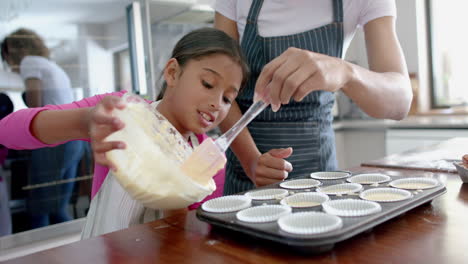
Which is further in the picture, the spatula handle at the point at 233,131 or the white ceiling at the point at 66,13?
the white ceiling at the point at 66,13

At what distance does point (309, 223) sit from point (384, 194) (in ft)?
0.68

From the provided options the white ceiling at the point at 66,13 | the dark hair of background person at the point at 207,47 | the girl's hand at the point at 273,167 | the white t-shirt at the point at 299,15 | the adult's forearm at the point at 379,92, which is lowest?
the girl's hand at the point at 273,167

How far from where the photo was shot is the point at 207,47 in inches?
41.0

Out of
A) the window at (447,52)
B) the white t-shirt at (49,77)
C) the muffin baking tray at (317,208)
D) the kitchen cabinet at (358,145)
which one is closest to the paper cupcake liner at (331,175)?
the muffin baking tray at (317,208)

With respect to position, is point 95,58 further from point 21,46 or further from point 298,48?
point 298,48

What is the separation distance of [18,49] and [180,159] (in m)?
1.49

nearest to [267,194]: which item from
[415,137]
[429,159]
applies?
[429,159]

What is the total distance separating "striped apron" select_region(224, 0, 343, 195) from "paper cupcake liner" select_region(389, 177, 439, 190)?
42 cm

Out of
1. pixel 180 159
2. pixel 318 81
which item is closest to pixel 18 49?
pixel 180 159

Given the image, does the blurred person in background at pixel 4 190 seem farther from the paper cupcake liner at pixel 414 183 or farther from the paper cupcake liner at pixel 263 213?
the paper cupcake liner at pixel 414 183

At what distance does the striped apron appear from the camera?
3.89 ft

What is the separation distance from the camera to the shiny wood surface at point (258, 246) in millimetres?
494

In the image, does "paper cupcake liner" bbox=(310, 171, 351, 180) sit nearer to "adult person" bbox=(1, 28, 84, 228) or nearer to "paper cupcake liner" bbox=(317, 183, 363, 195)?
"paper cupcake liner" bbox=(317, 183, 363, 195)

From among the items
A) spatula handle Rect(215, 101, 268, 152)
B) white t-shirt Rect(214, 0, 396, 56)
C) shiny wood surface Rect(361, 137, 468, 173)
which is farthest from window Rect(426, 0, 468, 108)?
spatula handle Rect(215, 101, 268, 152)
